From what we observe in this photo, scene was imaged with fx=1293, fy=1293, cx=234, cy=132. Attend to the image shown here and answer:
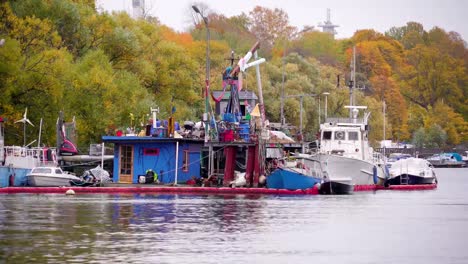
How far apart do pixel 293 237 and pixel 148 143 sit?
112 feet

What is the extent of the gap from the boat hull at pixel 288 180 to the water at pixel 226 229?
2.26 meters

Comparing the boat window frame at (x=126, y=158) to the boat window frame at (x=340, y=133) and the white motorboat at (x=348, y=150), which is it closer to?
the white motorboat at (x=348, y=150)

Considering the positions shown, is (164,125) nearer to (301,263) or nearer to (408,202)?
(408,202)

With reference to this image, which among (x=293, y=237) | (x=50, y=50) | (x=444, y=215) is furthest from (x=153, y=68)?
(x=293, y=237)

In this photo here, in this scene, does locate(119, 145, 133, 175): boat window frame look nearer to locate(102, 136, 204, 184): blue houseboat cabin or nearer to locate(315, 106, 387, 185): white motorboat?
locate(102, 136, 204, 184): blue houseboat cabin

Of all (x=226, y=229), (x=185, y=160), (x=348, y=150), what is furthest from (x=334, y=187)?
(x=226, y=229)

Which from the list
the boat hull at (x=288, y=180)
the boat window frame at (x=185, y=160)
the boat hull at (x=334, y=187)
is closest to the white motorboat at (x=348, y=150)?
the boat hull at (x=334, y=187)

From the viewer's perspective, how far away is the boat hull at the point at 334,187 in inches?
3324

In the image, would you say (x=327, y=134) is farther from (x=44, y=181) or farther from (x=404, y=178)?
(x=44, y=181)

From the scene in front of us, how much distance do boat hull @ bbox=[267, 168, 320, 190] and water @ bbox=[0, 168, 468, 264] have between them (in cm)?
226

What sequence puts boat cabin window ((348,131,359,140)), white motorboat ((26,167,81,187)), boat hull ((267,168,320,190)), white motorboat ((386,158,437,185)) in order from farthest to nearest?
white motorboat ((386,158,437,185)) < boat cabin window ((348,131,359,140)) < white motorboat ((26,167,81,187)) < boat hull ((267,168,320,190))

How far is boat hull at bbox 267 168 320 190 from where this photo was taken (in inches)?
3204

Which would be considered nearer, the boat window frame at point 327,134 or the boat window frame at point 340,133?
the boat window frame at point 327,134

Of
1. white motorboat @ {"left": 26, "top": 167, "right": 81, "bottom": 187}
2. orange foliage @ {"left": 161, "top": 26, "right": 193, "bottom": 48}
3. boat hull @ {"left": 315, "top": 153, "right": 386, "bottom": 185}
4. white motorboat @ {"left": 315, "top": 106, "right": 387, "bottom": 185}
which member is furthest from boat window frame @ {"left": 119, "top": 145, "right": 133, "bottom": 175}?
orange foliage @ {"left": 161, "top": 26, "right": 193, "bottom": 48}
